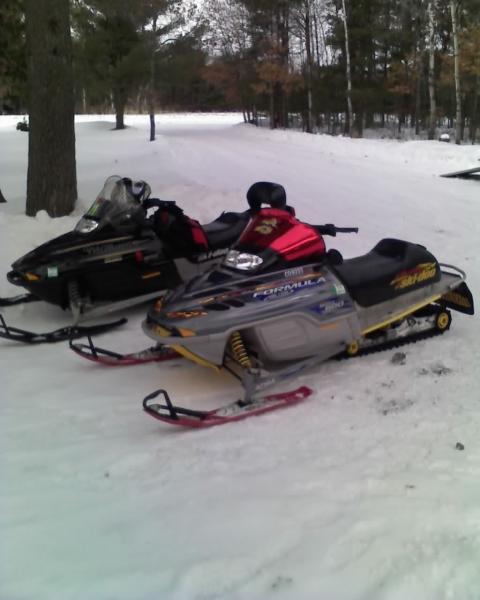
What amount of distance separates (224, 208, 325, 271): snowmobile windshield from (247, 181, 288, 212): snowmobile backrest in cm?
13

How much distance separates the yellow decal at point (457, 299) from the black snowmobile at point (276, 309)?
396 mm

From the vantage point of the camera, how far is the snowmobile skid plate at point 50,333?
4.30 meters

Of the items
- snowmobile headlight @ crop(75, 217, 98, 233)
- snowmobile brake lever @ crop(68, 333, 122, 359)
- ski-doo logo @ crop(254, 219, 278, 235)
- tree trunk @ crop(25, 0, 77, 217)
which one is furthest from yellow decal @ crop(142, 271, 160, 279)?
tree trunk @ crop(25, 0, 77, 217)

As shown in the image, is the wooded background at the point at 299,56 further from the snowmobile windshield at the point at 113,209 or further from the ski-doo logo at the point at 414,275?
the ski-doo logo at the point at 414,275

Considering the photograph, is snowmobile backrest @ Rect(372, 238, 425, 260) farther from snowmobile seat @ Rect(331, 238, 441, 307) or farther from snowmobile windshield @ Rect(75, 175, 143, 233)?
snowmobile windshield @ Rect(75, 175, 143, 233)

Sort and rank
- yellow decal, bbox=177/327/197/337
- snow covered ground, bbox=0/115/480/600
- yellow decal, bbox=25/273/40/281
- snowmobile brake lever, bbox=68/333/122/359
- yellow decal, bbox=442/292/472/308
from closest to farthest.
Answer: snow covered ground, bbox=0/115/480/600 < yellow decal, bbox=177/327/197/337 < snowmobile brake lever, bbox=68/333/122/359 < yellow decal, bbox=442/292/472/308 < yellow decal, bbox=25/273/40/281

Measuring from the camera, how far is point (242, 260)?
3.49 m

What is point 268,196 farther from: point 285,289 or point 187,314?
point 187,314

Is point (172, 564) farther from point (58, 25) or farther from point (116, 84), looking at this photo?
point (116, 84)

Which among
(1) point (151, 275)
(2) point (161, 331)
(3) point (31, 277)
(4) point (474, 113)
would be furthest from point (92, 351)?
(4) point (474, 113)

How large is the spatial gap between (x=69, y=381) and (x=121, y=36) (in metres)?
22.0

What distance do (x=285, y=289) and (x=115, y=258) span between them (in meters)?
1.81

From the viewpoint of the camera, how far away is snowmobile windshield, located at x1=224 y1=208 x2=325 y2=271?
3467mm

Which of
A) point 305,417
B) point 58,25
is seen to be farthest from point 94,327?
point 58,25
